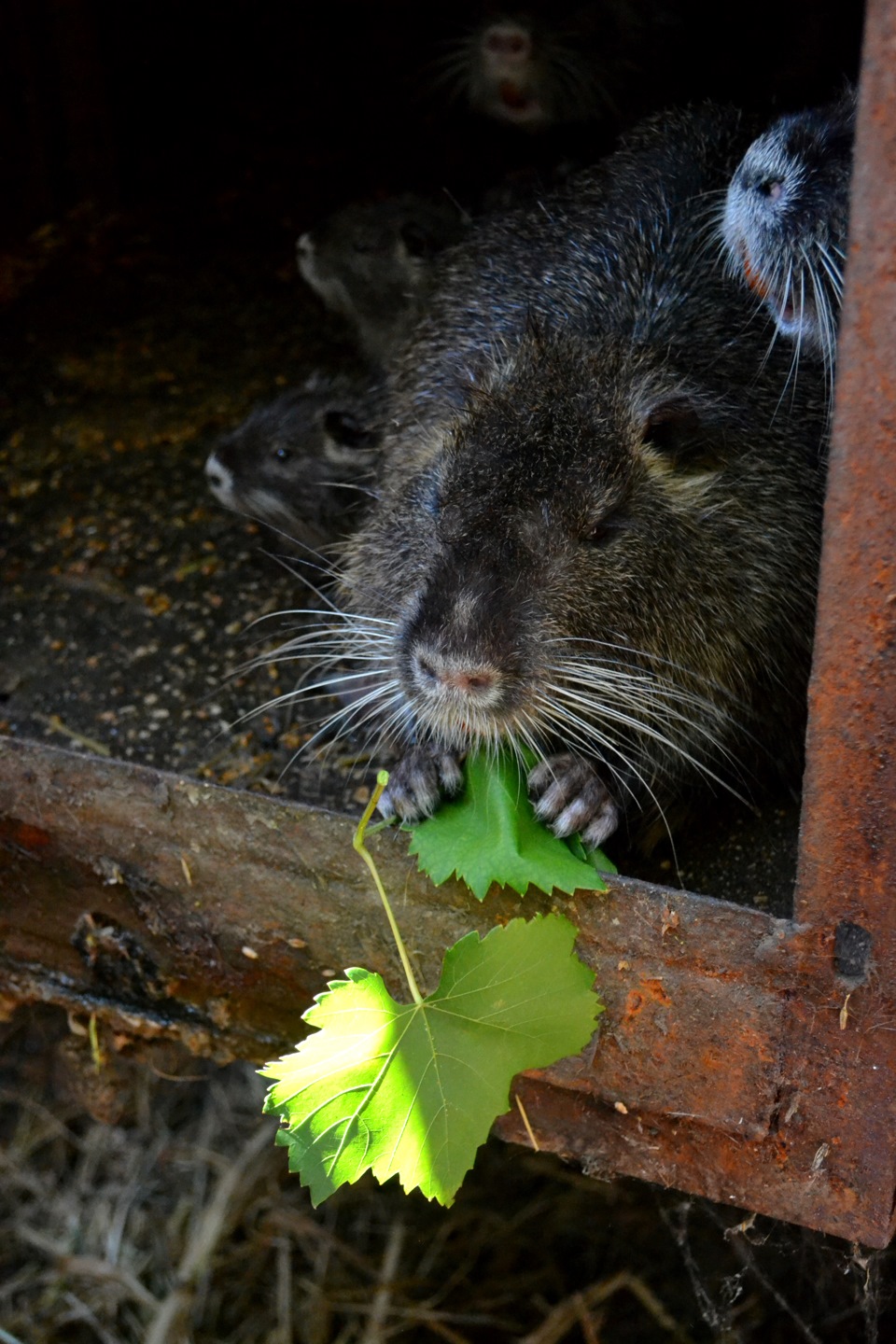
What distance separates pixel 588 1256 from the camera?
3.52 m

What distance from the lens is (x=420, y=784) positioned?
2076mm

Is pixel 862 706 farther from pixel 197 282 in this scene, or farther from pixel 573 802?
pixel 197 282

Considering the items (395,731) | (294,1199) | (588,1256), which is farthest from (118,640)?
(588,1256)

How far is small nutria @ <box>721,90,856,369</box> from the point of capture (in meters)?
2.22

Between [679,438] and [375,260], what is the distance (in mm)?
1684

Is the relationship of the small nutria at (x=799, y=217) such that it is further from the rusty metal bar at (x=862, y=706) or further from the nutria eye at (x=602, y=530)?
the rusty metal bar at (x=862, y=706)

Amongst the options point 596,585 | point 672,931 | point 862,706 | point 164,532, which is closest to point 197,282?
point 164,532

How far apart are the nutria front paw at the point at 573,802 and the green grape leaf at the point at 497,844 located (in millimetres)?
18

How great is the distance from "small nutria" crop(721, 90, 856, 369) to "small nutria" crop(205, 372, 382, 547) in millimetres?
1134

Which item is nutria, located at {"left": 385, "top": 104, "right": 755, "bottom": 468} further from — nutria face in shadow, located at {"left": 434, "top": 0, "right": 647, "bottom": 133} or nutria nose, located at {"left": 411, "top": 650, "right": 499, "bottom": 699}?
nutria face in shadow, located at {"left": 434, "top": 0, "right": 647, "bottom": 133}

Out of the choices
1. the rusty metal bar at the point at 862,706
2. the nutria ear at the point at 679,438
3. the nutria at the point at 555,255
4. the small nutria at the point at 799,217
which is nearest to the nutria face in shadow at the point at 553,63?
the nutria at the point at 555,255

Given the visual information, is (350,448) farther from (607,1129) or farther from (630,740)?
(607,1129)

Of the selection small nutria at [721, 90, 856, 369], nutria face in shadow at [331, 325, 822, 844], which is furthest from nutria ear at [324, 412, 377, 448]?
small nutria at [721, 90, 856, 369]

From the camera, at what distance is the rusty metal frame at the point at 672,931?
1457 mm
